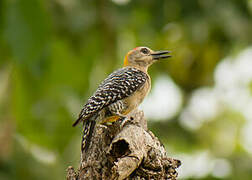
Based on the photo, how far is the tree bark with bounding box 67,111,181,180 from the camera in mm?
5695

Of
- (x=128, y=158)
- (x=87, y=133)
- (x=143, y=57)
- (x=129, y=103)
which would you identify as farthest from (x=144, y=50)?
(x=128, y=158)

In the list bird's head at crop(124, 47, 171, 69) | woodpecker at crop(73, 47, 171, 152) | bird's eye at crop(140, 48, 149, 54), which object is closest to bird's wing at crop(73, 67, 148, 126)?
woodpecker at crop(73, 47, 171, 152)

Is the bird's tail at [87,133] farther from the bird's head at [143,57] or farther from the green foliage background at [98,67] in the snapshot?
the green foliage background at [98,67]

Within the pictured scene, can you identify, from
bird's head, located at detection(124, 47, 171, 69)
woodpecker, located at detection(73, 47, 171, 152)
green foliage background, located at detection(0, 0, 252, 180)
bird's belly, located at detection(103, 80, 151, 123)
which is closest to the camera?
woodpecker, located at detection(73, 47, 171, 152)

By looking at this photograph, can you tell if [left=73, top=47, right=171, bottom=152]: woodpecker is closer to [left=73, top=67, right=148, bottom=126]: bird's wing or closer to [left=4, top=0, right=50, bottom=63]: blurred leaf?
[left=73, top=67, right=148, bottom=126]: bird's wing

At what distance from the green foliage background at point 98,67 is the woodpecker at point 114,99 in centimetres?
223

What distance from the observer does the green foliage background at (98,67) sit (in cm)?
1096

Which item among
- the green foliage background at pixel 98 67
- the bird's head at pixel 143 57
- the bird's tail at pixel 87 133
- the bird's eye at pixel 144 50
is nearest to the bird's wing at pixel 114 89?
the bird's tail at pixel 87 133

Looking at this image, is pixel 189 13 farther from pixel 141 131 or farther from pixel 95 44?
pixel 141 131

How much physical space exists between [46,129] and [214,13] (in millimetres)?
4608

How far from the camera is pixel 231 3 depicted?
12.2m

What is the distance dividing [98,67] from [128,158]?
8306 millimetres

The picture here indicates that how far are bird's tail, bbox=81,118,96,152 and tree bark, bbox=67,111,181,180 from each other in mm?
134

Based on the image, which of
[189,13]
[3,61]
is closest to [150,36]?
[189,13]
